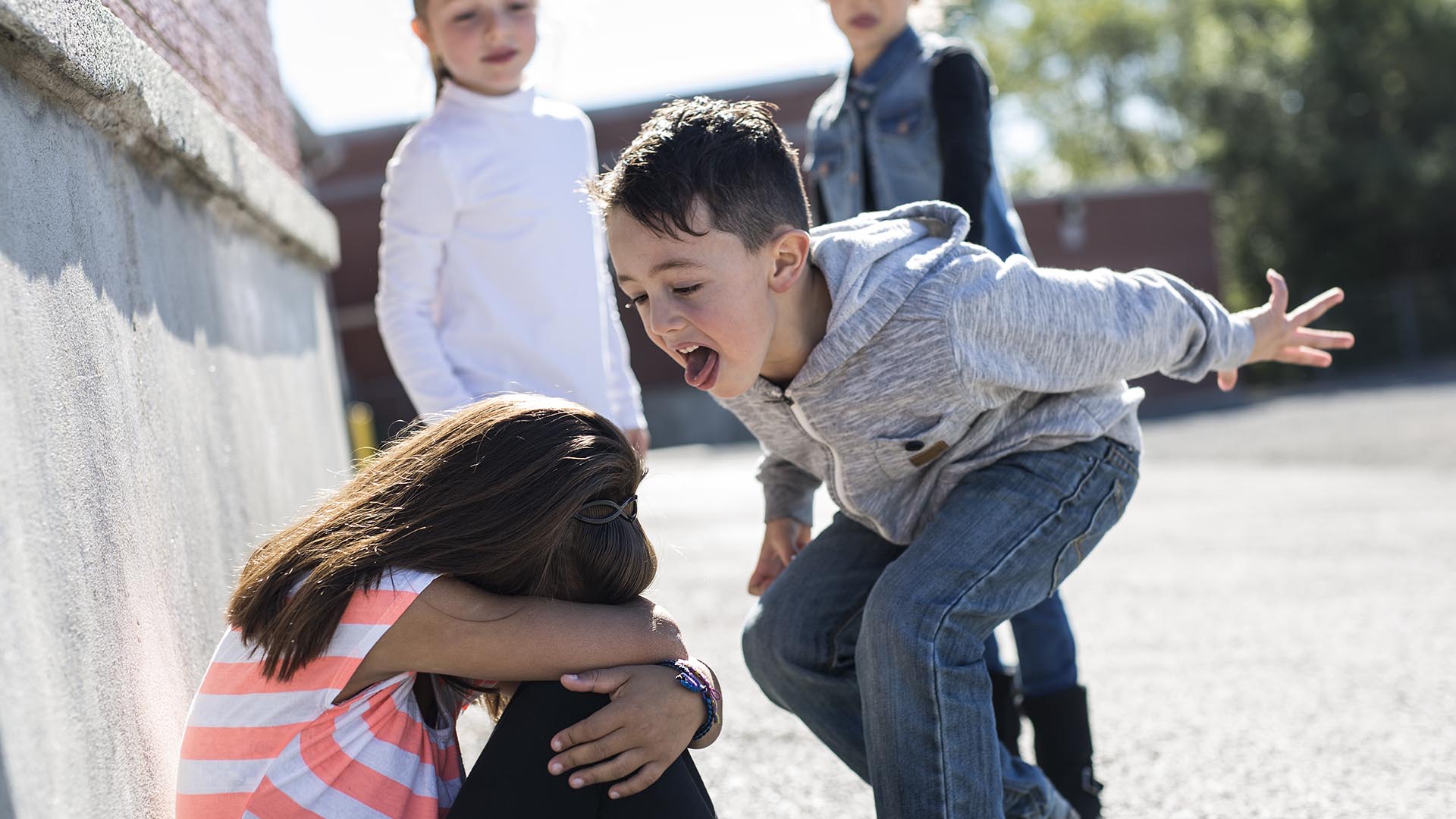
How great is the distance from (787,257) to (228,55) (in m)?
2.50

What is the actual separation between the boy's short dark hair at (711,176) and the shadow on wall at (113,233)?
86cm

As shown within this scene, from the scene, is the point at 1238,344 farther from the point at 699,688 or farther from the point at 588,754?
the point at 588,754

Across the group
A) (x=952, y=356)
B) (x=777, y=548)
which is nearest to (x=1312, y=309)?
(x=952, y=356)

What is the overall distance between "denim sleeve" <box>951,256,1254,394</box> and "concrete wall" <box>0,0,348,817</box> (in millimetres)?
1449

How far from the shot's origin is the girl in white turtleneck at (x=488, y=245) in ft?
10.4

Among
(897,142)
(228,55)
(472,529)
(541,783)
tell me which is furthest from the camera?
(228,55)

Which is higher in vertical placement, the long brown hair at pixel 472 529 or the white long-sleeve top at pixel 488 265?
the white long-sleeve top at pixel 488 265

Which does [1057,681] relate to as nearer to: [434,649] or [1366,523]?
[434,649]

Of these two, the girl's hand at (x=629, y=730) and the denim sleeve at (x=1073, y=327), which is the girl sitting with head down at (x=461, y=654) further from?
the denim sleeve at (x=1073, y=327)

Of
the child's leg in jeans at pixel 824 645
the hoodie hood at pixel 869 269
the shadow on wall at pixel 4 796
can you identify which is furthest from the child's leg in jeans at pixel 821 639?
the shadow on wall at pixel 4 796

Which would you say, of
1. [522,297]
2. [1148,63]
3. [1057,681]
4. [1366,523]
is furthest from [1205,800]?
[1148,63]

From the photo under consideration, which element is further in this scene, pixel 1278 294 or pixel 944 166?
pixel 944 166

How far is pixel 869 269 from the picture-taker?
2486 millimetres

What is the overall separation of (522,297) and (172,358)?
82 centimetres
